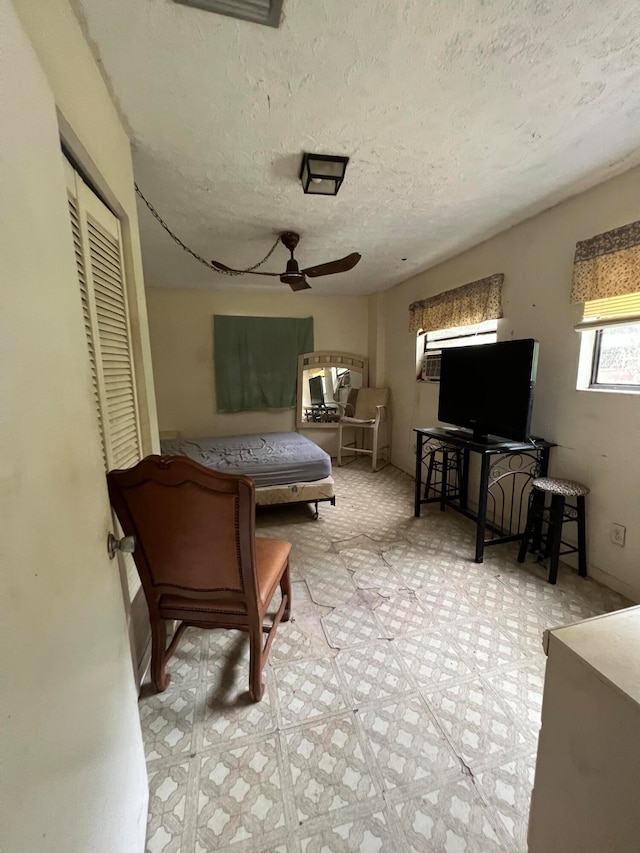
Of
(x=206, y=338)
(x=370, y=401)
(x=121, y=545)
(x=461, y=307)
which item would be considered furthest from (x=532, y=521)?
(x=206, y=338)

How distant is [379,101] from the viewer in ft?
4.35

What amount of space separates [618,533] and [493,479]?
898mm

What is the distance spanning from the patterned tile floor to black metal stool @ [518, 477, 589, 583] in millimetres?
134

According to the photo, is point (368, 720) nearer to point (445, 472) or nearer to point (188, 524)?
point (188, 524)

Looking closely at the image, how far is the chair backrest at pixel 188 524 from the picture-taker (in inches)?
43.6

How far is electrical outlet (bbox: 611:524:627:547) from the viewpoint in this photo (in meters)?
1.94

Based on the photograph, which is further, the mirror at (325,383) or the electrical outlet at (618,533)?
the mirror at (325,383)

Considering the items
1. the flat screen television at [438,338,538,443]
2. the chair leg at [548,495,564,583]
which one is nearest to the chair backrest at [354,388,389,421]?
the flat screen television at [438,338,538,443]

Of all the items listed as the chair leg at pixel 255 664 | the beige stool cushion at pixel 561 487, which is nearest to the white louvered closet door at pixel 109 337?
the chair leg at pixel 255 664

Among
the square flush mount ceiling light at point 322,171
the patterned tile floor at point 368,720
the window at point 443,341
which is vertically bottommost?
the patterned tile floor at point 368,720

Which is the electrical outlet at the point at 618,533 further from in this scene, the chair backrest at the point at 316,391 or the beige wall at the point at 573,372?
the chair backrest at the point at 316,391

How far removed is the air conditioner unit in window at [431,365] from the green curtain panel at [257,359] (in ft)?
5.54

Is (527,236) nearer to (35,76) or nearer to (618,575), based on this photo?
(618,575)

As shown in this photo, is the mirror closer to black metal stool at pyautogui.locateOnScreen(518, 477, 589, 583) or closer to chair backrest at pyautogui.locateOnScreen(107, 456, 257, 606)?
black metal stool at pyautogui.locateOnScreen(518, 477, 589, 583)
